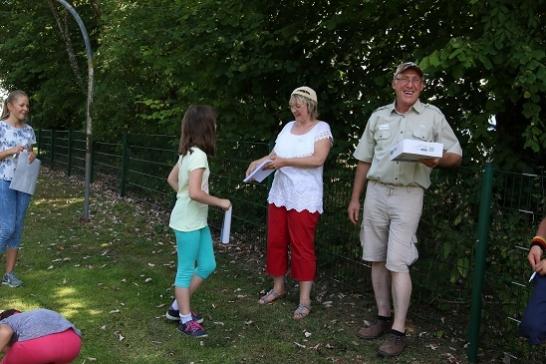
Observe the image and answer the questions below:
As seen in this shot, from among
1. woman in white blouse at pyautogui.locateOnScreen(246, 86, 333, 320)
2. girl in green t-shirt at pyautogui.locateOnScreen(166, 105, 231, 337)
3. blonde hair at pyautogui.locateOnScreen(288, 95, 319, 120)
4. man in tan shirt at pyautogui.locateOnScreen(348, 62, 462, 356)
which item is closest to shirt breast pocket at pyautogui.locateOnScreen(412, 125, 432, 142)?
man in tan shirt at pyautogui.locateOnScreen(348, 62, 462, 356)

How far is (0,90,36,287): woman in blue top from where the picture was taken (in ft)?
16.9

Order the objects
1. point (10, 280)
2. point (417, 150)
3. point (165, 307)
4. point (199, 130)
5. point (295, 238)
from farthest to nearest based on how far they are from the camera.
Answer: point (10, 280) → point (165, 307) → point (295, 238) → point (199, 130) → point (417, 150)

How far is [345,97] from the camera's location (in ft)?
20.0

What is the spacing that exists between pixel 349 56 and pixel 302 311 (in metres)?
2.77

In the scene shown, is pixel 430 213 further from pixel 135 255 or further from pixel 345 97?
pixel 135 255

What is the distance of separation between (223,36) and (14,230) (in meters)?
2.86

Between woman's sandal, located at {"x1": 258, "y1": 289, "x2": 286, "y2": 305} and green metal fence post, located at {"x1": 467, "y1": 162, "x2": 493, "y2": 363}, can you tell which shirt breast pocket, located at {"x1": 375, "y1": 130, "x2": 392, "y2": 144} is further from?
woman's sandal, located at {"x1": 258, "y1": 289, "x2": 286, "y2": 305}

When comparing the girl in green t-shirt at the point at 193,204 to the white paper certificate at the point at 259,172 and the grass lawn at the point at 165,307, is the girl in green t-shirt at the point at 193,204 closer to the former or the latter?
the grass lawn at the point at 165,307

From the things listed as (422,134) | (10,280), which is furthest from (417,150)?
(10,280)

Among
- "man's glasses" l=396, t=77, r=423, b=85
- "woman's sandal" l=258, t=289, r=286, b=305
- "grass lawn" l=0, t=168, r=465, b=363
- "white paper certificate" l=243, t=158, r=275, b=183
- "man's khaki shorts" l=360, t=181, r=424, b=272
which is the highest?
"man's glasses" l=396, t=77, r=423, b=85


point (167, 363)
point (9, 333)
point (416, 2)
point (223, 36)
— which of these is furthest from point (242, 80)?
point (9, 333)

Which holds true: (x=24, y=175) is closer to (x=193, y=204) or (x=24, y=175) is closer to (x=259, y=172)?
(x=193, y=204)

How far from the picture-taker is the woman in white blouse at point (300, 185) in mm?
4629

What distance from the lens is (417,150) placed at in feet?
11.5
